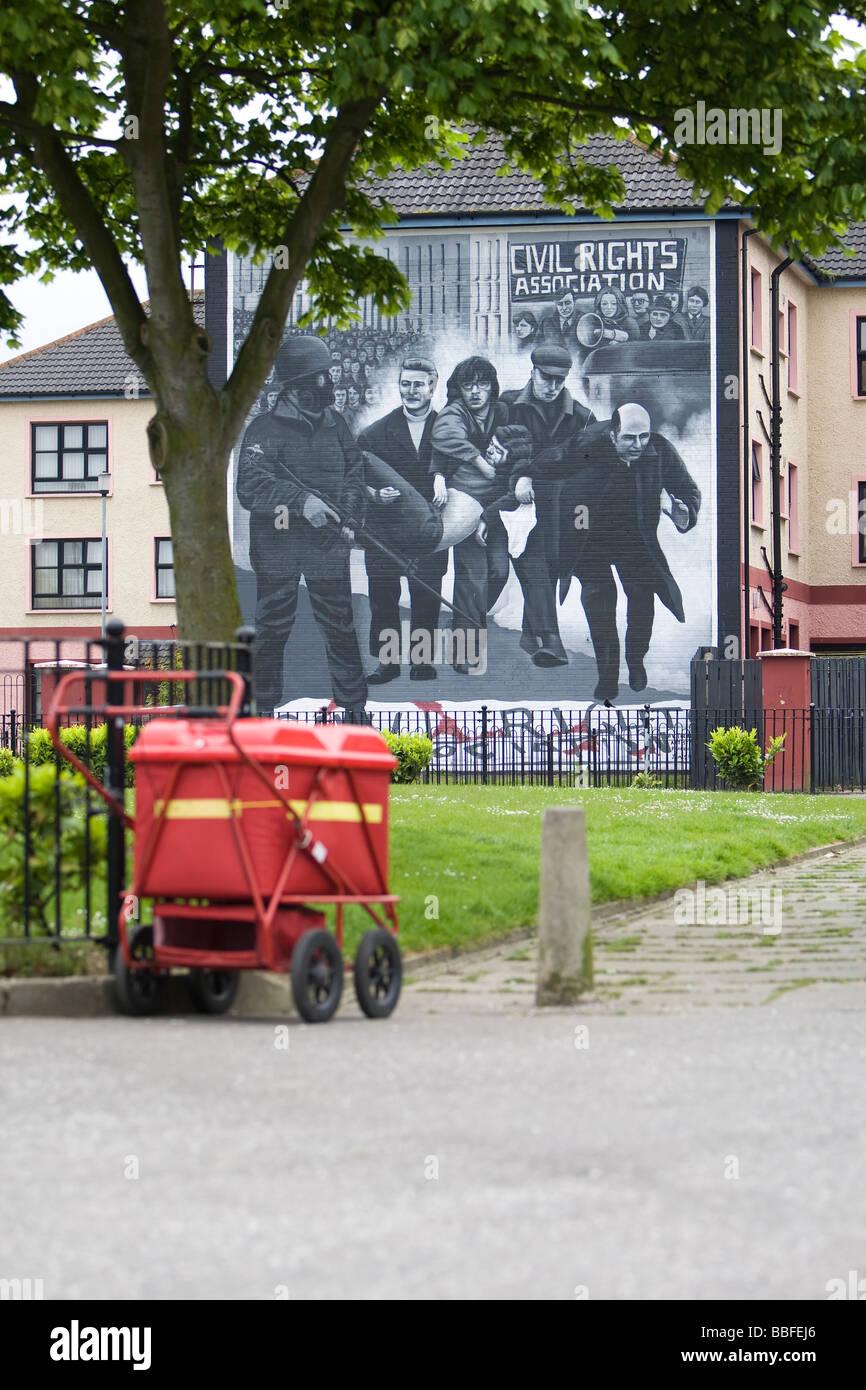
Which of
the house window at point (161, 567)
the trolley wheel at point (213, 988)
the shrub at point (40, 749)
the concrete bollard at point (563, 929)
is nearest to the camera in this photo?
the concrete bollard at point (563, 929)

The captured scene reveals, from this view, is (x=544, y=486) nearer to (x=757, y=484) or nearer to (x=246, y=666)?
(x=757, y=484)

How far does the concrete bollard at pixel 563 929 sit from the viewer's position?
9305mm

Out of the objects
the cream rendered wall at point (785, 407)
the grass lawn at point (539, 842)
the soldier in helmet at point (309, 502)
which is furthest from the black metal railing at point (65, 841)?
the cream rendered wall at point (785, 407)

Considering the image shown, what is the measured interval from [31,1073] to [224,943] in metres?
2.00

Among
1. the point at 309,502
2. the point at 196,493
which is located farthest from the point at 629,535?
the point at 196,493

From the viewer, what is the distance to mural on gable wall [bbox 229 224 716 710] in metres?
37.2

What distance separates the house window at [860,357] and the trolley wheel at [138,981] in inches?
1468

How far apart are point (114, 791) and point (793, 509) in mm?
34556

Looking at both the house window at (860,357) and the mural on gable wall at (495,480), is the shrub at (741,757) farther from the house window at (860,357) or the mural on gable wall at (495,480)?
the house window at (860,357)

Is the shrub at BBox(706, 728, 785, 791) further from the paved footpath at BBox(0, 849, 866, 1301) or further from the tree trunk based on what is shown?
the paved footpath at BBox(0, 849, 866, 1301)

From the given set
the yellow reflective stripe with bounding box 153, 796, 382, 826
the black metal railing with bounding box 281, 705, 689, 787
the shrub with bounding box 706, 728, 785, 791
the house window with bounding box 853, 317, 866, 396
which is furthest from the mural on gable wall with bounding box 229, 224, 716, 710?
the yellow reflective stripe with bounding box 153, 796, 382, 826

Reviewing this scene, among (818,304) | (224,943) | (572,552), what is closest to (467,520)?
(572,552)

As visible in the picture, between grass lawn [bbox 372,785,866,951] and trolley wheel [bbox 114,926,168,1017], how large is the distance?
7.18 feet
